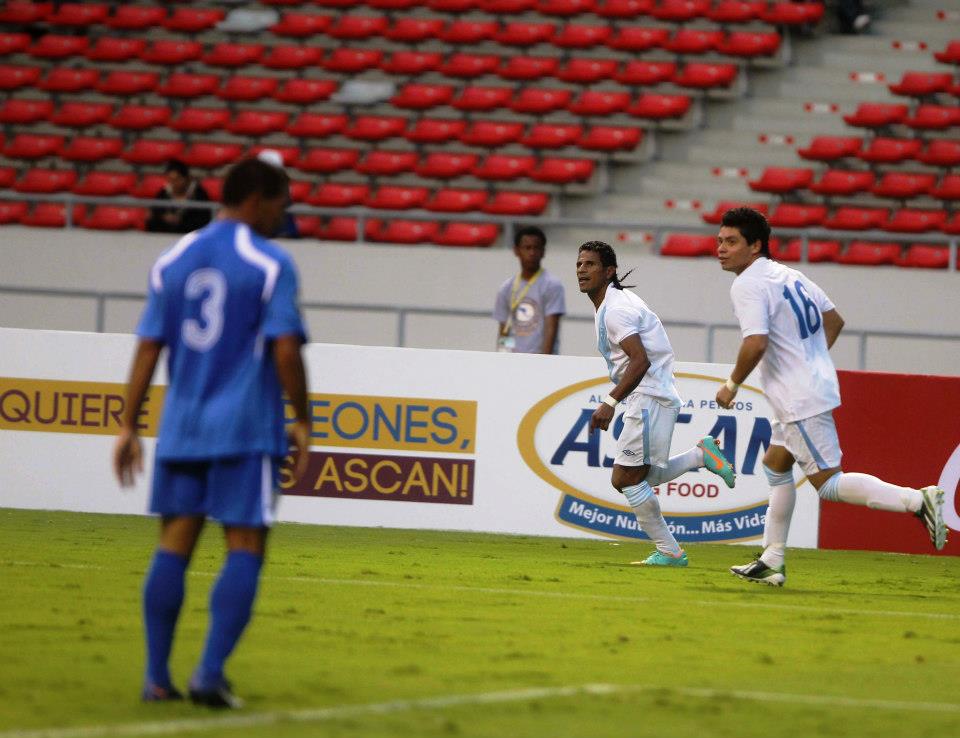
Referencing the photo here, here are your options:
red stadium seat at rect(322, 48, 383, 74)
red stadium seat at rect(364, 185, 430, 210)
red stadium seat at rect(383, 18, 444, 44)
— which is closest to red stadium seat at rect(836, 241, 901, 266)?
red stadium seat at rect(364, 185, 430, 210)

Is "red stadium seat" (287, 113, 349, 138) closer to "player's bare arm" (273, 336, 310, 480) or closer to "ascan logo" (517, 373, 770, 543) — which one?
"ascan logo" (517, 373, 770, 543)

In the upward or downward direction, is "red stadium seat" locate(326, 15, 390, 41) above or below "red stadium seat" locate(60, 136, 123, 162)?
above

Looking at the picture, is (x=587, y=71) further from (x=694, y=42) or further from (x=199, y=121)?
(x=199, y=121)

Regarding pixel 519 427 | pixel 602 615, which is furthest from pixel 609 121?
pixel 602 615

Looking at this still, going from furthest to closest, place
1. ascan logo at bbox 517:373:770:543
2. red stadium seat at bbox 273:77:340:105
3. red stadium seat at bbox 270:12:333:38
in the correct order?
red stadium seat at bbox 270:12:333:38
red stadium seat at bbox 273:77:340:105
ascan logo at bbox 517:373:770:543

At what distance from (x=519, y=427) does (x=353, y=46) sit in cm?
1261

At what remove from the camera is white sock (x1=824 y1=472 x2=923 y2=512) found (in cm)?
932

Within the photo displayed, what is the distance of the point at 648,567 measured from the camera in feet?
35.4

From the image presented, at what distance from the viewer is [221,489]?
218 inches

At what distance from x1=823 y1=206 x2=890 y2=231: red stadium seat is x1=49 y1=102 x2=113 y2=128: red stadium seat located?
989 centimetres

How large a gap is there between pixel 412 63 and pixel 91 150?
4428mm

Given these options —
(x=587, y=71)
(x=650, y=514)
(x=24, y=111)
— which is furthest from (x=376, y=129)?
(x=650, y=514)

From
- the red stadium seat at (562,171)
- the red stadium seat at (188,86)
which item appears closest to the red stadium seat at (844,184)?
the red stadium seat at (562,171)

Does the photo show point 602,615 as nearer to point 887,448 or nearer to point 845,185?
point 887,448
